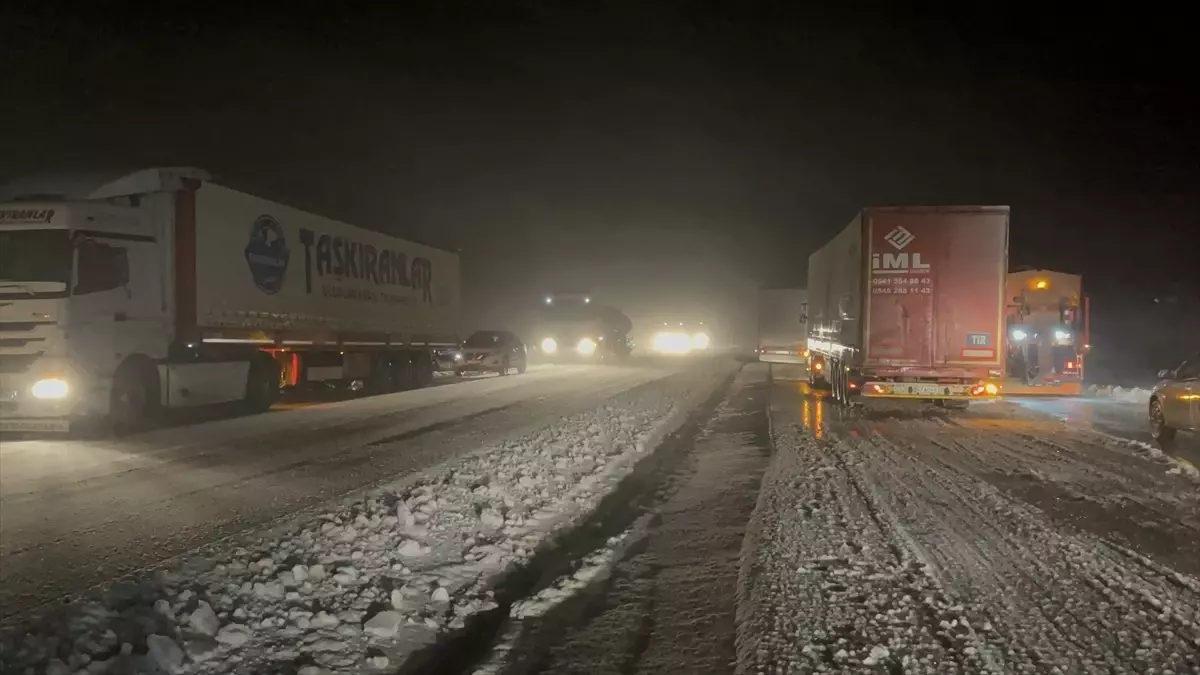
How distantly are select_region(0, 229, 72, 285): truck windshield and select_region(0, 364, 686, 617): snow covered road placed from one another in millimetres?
2680

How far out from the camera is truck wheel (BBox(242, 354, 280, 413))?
18469 millimetres

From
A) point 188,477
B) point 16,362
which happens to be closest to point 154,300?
point 16,362

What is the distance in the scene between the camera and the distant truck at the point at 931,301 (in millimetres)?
16344

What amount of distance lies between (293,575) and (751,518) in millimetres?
4232

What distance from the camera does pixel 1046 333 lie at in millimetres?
24797

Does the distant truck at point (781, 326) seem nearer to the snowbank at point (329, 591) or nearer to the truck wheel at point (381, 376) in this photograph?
the truck wheel at point (381, 376)

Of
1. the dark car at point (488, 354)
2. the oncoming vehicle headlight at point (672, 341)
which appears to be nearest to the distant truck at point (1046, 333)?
the dark car at point (488, 354)

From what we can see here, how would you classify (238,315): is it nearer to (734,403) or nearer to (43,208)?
(43,208)

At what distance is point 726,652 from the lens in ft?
16.8

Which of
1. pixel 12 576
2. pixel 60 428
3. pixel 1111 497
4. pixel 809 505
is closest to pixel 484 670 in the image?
pixel 12 576

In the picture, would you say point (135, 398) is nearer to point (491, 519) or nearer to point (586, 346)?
point (491, 519)

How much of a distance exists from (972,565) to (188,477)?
8310 millimetres

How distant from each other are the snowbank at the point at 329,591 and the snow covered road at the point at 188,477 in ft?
2.42

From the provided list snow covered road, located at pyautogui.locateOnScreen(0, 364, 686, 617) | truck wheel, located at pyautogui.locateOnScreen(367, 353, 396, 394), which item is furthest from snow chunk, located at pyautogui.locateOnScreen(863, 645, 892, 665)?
Result: truck wheel, located at pyautogui.locateOnScreen(367, 353, 396, 394)
